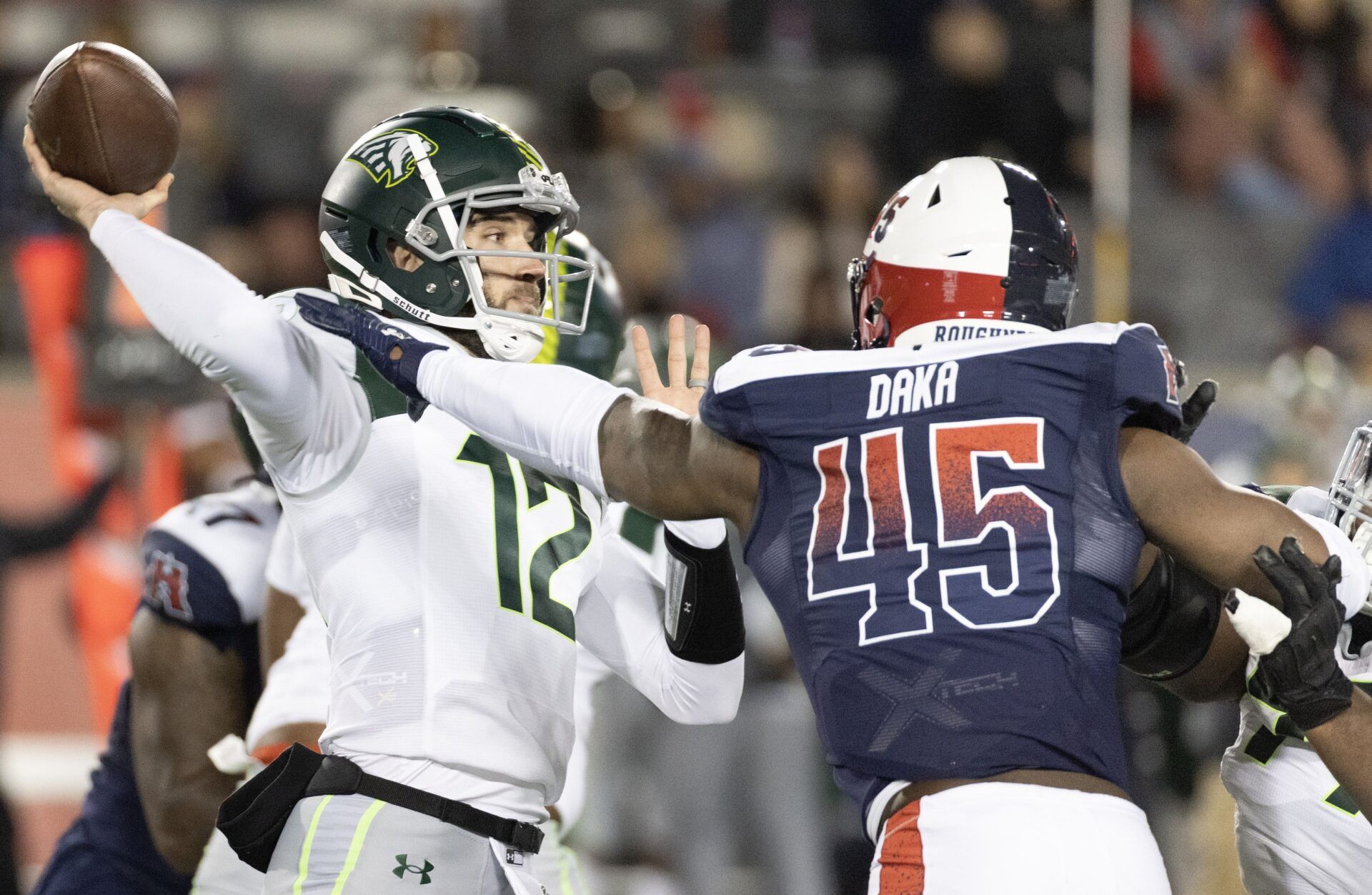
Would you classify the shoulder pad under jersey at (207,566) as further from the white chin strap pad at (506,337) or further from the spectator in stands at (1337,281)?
the spectator in stands at (1337,281)

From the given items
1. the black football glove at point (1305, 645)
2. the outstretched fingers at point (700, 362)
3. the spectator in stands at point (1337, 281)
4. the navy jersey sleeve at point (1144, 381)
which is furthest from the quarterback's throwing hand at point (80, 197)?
the spectator in stands at point (1337, 281)

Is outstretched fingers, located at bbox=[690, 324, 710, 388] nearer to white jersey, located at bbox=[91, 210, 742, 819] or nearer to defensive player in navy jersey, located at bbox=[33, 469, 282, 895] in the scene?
white jersey, located at bbox=[91, 210, 742, 819]

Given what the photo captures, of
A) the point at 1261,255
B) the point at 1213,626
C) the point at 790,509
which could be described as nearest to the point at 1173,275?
the point at 1261,255

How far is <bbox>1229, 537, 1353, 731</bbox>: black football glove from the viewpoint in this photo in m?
2.37

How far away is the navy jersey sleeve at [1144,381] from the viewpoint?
2.32 meters

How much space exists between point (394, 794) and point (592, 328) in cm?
168

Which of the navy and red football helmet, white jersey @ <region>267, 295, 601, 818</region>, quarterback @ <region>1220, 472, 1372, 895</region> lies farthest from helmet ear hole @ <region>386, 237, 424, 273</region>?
quarterback @ <region>1220, 472, 1372, 895</region>

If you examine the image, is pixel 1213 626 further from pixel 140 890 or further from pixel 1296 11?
pixel 1296 11

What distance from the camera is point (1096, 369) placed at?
7.67 feet

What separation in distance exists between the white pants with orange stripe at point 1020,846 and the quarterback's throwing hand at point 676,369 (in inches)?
31.9

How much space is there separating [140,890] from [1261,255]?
6.75m

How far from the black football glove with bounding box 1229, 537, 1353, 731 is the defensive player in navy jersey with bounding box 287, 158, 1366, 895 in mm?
41

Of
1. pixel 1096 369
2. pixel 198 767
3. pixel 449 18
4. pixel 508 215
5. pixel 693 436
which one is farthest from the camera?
pixel 449 18

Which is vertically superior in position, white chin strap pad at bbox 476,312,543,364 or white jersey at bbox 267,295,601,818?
white chin strap pad at bbox 476,312,543,364
